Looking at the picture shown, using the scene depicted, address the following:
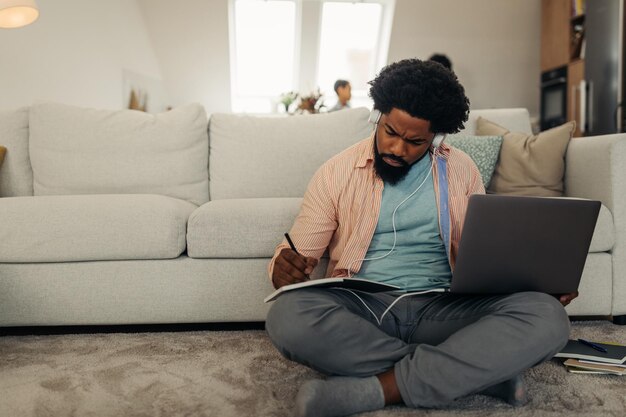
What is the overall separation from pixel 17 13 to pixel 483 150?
2045mm

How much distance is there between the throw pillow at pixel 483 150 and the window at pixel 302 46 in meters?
3.77

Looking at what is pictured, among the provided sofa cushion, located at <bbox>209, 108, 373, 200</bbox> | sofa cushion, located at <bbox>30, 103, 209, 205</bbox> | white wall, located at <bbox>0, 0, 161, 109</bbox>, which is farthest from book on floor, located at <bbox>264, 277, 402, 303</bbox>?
white wall, located at <bbox>0, 0, 161, 109</bbox>

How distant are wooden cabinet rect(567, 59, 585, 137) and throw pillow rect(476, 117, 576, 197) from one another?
2675mm

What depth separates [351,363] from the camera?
1.26 metres

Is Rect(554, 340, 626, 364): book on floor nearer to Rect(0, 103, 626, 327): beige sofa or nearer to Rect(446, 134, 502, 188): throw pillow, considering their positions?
Rect(0, 103, 626, 327): beige sofa

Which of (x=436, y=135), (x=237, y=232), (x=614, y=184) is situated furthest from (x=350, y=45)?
(x=436, y=135)

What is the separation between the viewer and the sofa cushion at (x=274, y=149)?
7.87 ft

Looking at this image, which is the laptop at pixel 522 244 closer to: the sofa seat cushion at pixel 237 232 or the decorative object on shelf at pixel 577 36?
the sofa seat cushion at pixel 237 232

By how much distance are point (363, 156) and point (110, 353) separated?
3.10 feet

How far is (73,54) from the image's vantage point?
4.00 meters

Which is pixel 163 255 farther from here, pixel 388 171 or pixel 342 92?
pixel 342 92

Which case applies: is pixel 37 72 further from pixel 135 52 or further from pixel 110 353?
pixel 110 353

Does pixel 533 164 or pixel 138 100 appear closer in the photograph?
pixel 533 164

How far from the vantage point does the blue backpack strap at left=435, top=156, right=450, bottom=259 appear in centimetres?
152
